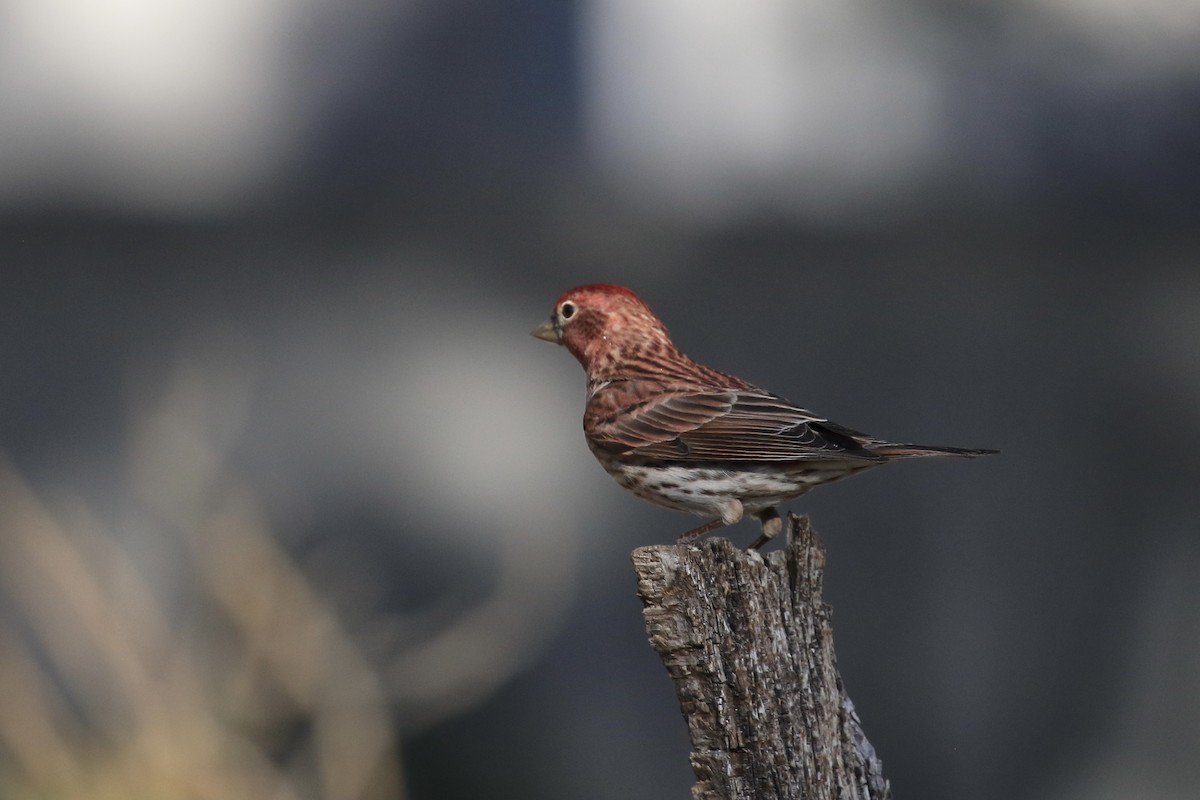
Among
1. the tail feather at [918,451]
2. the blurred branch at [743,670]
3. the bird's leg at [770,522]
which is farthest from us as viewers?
the bird's leg at [770,522]

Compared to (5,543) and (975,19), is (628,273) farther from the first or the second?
(5,543)

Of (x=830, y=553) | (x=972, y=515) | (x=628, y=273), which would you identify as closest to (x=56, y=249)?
(x=628, y=273)

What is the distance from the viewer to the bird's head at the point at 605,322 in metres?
4.84

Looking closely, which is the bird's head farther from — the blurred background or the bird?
the blurred background

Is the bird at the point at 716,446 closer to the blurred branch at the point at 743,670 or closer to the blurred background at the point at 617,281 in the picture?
the blurred branch at the point at 743,670

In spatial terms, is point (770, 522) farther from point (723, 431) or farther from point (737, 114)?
point (737, 114)

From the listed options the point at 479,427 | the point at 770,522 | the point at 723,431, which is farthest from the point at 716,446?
the point at 479,427


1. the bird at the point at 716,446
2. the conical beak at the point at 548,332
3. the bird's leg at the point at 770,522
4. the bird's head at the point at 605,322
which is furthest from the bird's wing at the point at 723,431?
the conical beak at the point at 548,332

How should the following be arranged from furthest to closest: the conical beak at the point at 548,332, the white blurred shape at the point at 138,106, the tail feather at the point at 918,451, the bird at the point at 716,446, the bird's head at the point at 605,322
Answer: the white blurred shape at the point at 138,106, the conical beak at the point at 548,332, the bird's head at the point at 605,322, the bird at the point at 716,446, the tail feather at the point at 918,451

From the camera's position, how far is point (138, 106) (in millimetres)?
6766

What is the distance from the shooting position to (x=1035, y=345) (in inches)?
261

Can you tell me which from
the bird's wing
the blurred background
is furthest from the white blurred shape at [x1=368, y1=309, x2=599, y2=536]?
the bird's wing

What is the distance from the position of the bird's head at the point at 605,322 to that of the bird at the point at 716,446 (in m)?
0.17

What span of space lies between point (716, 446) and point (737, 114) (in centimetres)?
280
